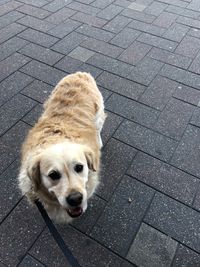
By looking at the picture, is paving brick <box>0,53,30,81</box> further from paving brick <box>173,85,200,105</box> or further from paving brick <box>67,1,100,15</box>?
paving brick <box>173,85,200,105</box>

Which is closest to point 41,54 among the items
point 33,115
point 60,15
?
point 60,15

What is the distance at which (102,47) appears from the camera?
522 centimetres

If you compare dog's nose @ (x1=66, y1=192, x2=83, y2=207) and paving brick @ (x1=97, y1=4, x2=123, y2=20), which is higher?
dog's nose @ (x1=66, y1=192, x2=83, y2=207)

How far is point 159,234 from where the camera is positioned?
2.97 meters

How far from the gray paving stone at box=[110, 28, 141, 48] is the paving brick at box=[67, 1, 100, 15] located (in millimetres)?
930

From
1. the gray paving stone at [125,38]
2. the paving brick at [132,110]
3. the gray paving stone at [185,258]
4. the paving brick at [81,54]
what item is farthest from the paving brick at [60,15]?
the gray paving stone at [185,258]

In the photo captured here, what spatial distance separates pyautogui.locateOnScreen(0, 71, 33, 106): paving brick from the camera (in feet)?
14.0

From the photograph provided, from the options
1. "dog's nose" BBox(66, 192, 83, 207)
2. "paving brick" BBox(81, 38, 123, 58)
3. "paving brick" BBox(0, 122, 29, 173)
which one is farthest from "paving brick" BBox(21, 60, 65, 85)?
"dog's nose" BBox(66, 192, 83, 207)

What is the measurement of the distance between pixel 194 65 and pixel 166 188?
2651 mm

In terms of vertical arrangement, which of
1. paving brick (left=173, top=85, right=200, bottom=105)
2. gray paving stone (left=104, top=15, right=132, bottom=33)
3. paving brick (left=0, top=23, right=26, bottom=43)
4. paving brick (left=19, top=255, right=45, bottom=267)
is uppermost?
paving brick (left=0, top=23, right=26, bottom=43)

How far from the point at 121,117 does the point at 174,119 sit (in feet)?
2.52

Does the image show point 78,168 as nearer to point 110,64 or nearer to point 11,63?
point 110,64

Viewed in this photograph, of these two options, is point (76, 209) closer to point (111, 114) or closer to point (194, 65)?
point (111, 114)

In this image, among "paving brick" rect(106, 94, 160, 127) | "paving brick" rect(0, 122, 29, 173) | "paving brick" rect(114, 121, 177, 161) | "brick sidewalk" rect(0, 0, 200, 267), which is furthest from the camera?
"paving brick" rect(106, 94, 160, 127)
